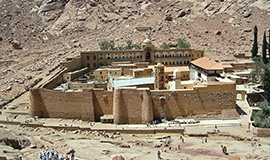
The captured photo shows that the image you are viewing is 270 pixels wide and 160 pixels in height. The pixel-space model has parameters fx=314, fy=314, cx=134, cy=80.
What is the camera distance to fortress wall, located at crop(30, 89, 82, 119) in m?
27.5

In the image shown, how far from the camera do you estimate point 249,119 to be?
26328 mm

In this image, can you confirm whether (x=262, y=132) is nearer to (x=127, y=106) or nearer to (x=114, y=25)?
(x=127, y=106)

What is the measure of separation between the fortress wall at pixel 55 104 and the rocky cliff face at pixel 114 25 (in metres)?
17.7

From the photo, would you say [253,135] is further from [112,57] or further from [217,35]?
[217,35]

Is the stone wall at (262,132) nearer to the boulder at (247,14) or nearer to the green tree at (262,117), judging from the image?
the green tree at (262,117)

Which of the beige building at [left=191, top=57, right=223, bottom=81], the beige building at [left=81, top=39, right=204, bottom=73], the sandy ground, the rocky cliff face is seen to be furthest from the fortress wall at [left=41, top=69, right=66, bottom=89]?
the beige building at [left=191, top=57, right=223, bottom=81]

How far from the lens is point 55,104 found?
2791 centimetres

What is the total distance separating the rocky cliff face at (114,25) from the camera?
5281cm

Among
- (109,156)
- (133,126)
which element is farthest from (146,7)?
(109,156)

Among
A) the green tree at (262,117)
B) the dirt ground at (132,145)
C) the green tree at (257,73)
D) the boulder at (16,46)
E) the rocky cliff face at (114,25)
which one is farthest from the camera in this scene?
the boulder at (16,46)

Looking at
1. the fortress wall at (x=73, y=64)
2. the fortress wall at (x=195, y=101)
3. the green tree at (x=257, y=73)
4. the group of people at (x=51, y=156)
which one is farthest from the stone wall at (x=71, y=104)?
the green tree at (x=257, y=73)

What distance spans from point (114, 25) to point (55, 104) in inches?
1456

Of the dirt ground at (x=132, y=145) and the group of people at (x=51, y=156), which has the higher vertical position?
the group of people at (x=51, y=156)

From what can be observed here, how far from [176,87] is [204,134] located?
21.8 feet
